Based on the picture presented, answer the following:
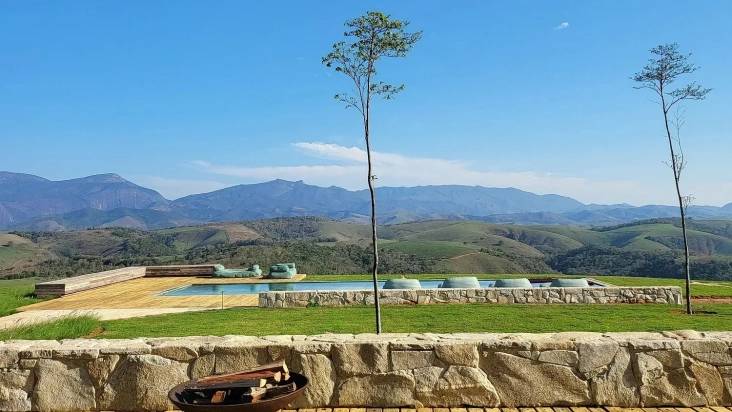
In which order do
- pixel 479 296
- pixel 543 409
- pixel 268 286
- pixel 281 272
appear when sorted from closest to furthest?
pixel 543 409, pixel 479 296, pixel 268 286, pixel 281 272

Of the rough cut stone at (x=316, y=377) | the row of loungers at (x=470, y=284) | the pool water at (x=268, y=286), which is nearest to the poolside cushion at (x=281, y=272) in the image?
the pool water at (x=268, y=286)

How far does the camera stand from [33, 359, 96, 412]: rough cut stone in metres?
4.66

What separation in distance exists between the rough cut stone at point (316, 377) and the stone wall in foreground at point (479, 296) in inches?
426

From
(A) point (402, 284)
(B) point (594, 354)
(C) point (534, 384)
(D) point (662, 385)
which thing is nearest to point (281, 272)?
(A) point (402, 284)

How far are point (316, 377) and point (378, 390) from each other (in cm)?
53

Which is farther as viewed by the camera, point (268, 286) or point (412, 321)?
point (268, 286)

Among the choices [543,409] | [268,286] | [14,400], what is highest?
[14,400]

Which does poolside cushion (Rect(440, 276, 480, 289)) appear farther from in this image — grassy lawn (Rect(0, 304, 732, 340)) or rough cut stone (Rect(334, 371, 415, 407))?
rough cut stone (Rect(334, 371, 415, 407))

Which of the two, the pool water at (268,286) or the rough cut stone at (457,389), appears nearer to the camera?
the rough cut stone at (457,389)

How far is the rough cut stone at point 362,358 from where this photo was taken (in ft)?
15.1

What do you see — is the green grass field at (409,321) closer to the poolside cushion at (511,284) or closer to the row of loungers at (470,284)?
the row of loungers at (470,284)

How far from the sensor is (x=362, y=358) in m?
4.62

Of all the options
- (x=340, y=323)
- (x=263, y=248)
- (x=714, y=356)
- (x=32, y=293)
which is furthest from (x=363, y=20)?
(x=263, y=248)

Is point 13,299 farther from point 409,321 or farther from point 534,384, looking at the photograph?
point 534,384
